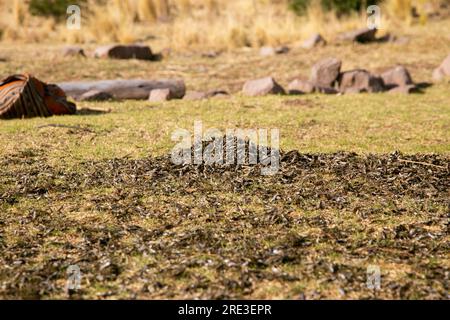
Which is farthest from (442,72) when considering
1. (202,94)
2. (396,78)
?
(202,94)

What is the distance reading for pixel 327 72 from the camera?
499 inches

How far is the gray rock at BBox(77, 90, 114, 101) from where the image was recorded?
11492mm

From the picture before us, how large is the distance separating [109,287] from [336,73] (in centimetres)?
867

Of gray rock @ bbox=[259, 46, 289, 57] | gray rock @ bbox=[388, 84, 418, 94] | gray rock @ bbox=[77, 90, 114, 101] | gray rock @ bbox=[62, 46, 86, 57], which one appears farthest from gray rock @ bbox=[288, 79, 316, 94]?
gray rock @ bbox=[62, 46, 86, 57]

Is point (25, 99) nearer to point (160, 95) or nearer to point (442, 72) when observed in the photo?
point (160, 95)

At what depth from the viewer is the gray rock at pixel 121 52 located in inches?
595

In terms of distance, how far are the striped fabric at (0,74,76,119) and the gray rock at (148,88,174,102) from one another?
1935 mm

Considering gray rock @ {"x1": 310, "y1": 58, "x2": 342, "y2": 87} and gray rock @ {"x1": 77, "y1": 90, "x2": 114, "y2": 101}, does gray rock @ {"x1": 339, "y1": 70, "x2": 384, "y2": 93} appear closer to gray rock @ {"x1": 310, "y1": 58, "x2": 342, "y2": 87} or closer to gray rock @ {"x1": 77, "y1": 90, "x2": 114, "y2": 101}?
gray rock @ {"x1": 310, "y1": 58, "x2": 342, "y2": 87}

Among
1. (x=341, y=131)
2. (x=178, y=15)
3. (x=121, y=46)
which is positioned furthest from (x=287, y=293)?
(x=178, y=15)

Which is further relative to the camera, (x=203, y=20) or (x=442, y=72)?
(x=203, y=20)

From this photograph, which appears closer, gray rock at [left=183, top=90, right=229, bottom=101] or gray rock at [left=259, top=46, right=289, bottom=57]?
gray rock at [left=183, top=90, right=229, bottom=101]

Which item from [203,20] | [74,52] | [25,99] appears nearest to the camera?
[25,99]

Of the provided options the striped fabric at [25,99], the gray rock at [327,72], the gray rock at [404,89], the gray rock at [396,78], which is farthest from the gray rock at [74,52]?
the gray rock at [404,89]

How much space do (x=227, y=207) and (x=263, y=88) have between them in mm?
6081
